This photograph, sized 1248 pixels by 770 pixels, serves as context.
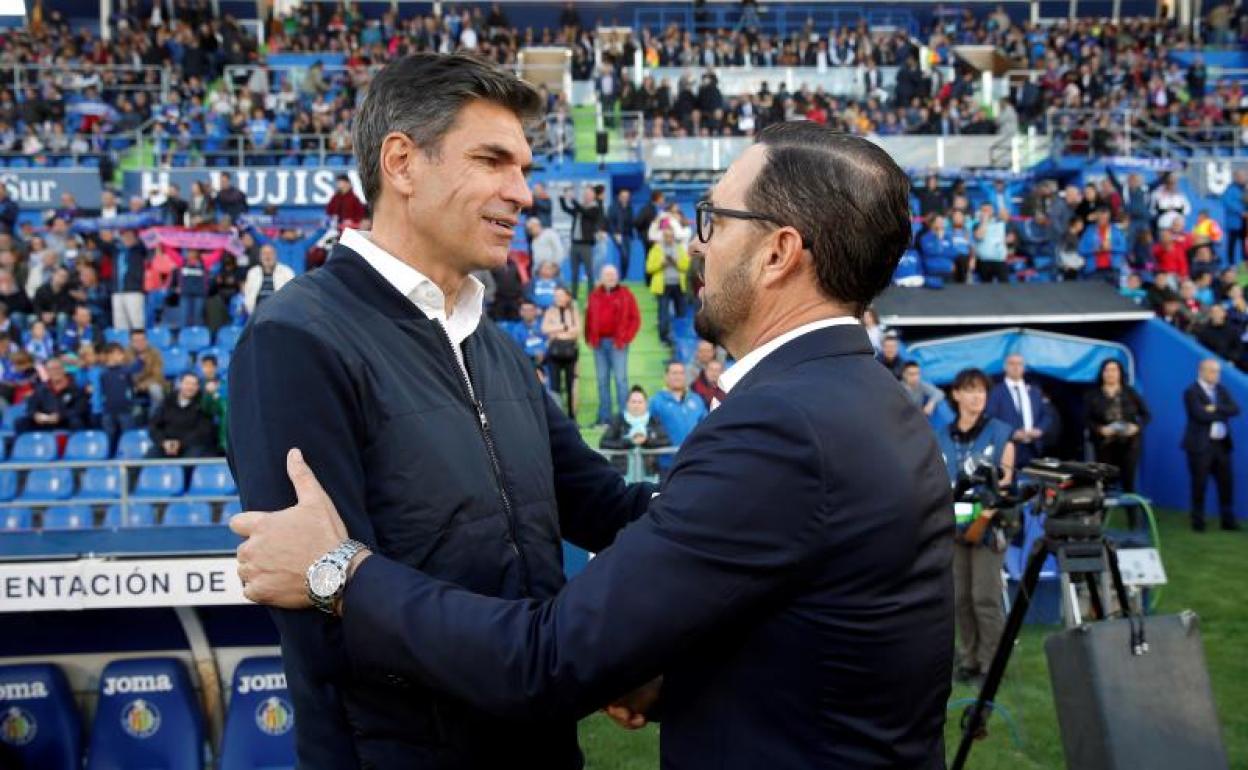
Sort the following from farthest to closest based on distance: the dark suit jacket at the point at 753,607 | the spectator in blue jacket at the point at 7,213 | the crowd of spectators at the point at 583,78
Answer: the crowd of spectators at the point at 583,78, the spectator in blue jacket at the point at 7,213, the dark suit jacket at the point at 753,607

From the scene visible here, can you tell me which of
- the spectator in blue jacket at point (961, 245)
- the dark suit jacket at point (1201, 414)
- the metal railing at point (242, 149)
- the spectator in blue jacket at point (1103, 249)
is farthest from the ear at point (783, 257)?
the metal railing at point (242, 149)

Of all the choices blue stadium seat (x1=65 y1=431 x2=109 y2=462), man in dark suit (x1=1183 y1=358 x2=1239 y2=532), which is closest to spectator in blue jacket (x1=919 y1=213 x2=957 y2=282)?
man in dark suit (x1=1183 y1=358 x2=1239 y2=532)

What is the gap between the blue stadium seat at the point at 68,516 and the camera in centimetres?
815

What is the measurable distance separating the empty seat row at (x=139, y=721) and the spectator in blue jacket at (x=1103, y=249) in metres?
13.1

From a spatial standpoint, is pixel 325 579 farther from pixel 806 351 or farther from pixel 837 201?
pixel 837 201

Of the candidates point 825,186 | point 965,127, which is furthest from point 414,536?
point 965,127

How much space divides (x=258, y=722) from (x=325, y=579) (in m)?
3.25

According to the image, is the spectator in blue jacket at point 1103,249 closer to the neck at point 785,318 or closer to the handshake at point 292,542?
the neck at point 785,318

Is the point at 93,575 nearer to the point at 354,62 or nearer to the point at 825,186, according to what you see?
the point at 825,186

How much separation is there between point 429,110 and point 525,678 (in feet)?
3.38

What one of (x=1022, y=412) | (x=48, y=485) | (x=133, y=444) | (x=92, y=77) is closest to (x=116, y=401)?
(x=133, y=444)

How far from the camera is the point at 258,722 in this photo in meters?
4.61

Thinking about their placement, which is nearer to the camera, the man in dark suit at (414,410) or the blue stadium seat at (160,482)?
the man in dark suit at (414,410)

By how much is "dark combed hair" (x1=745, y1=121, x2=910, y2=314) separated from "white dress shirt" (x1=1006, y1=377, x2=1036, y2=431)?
9.18 metres
